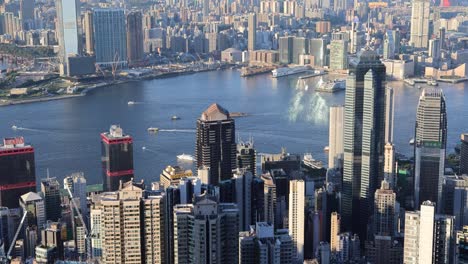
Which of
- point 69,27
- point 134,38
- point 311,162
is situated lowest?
point 311,162

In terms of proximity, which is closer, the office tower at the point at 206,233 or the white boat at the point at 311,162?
the office tower at the point at 206,233

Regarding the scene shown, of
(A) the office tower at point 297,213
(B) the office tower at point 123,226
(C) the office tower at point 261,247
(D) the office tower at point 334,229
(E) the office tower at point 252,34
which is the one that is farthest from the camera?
(E) the office tower at point 252,34

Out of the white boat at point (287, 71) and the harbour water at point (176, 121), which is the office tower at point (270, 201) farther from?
the white boat at point (287, 71)

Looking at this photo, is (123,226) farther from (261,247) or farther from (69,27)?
(69,27)

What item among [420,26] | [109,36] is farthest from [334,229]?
[420,26]

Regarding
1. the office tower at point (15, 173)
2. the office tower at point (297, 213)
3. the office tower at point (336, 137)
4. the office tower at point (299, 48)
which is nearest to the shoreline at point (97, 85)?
the office tower at point (299, 48)

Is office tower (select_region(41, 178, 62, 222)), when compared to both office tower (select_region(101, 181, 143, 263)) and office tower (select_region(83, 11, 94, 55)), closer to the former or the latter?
office tower (select_region(101, 181, 143, 263))

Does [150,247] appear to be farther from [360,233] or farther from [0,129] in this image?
[0,129]
